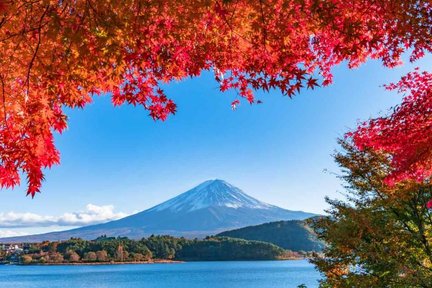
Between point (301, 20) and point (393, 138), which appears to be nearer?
point (301, 20)

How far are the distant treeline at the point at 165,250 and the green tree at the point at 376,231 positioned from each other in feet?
372

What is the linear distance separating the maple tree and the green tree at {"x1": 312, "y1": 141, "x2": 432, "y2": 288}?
15.1ft

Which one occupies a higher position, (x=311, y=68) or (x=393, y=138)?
(x=311, y=68)

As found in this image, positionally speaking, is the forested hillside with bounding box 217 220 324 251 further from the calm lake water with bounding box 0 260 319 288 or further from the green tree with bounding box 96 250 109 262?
the green tree with bounding box 96 250 109 262

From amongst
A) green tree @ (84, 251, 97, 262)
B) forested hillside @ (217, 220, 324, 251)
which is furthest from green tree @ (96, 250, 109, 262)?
forested hillside @ (217, 220, 324, 251)

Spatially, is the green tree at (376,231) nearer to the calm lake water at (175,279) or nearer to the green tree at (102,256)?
the calm lake water at (175,279)

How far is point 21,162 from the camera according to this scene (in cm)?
438

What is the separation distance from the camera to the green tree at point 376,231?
11203 mm

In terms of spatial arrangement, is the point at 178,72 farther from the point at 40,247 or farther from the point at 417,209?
the point at 40,247

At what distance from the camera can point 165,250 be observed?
124062mm

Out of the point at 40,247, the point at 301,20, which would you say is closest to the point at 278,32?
the point at 301,20

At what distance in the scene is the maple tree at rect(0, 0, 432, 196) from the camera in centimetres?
442

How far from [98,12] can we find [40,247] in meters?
154

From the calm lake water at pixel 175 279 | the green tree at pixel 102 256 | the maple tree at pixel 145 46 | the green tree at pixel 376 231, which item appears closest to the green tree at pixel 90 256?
the green tree at pixel 102 256
